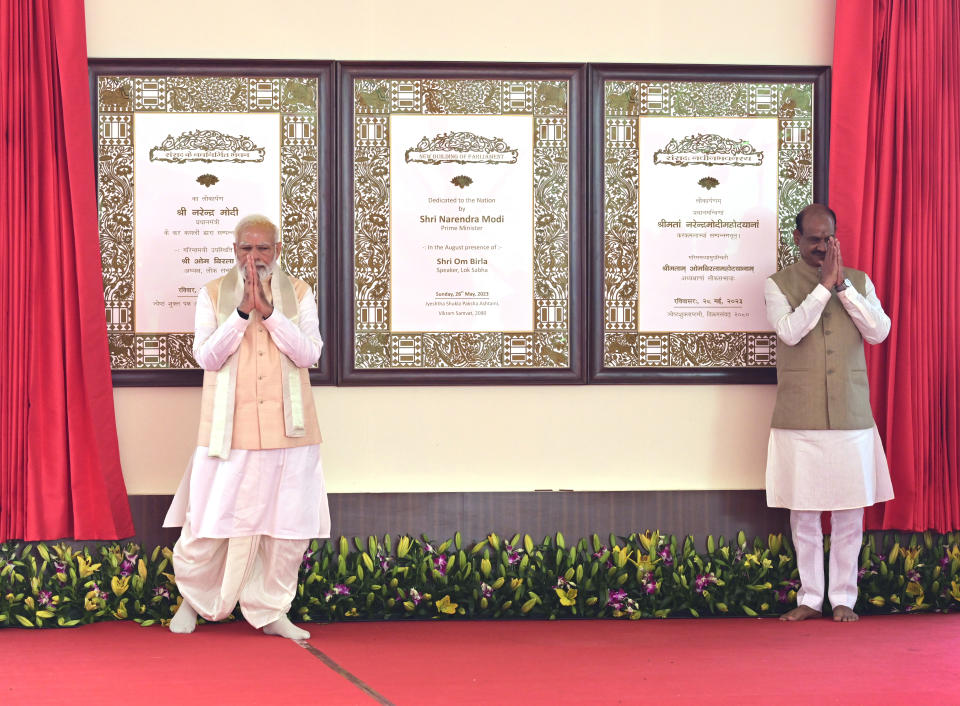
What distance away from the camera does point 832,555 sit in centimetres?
414

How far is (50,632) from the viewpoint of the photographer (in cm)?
394

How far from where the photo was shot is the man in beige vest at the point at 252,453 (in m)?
3.75

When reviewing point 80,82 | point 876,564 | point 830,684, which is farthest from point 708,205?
point 80,82

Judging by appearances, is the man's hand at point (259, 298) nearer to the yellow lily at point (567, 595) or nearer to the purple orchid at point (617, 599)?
the yellow lily at point (567, 595)

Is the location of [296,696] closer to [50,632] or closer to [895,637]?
[50,632]

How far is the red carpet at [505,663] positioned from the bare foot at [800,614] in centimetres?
5

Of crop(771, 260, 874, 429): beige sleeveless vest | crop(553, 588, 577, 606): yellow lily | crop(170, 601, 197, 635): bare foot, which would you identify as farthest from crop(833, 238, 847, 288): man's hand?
crop(170, 601, 197, 635): bare foot

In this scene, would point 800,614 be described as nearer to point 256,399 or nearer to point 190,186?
point 256,399

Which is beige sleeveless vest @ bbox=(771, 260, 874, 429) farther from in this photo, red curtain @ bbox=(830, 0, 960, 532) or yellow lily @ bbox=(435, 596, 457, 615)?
yellow lily @ bbox=(435, 596, 457, 615)

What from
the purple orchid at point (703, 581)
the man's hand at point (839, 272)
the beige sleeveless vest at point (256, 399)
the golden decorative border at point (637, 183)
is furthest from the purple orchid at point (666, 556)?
the beige sleeveless vest at point (256, 399)

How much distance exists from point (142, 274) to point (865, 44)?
3.51m

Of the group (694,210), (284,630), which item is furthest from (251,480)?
(694,210)

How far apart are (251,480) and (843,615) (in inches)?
104

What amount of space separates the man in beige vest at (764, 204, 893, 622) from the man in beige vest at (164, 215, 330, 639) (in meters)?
2.05
